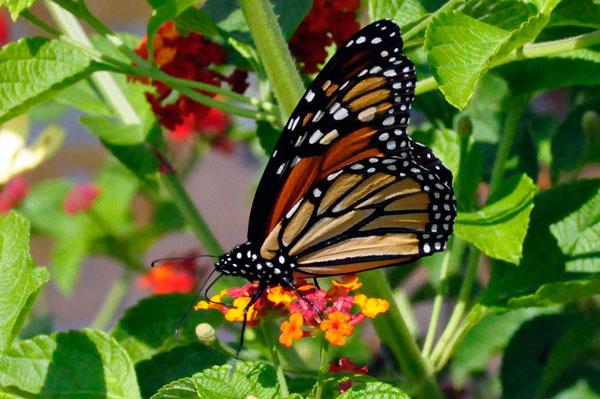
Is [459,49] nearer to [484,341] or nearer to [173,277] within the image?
[484,341]

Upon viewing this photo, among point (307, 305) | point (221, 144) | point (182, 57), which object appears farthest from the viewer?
point (221, 144)

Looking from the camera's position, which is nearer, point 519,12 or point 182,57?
point 519,12

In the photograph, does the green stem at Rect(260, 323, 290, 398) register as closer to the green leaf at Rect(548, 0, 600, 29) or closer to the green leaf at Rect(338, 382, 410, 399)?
the green leaf at Rect(338, 382, 410, 399)

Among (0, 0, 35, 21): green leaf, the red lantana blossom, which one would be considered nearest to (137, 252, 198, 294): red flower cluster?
the red lantana blossom

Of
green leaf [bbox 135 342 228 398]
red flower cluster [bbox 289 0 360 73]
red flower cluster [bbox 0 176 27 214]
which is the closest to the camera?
green leaf [bbox 135 342 228 398]

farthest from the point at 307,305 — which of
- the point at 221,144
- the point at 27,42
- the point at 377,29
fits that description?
the point at 221,144

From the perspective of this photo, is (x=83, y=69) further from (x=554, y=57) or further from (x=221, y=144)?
(x=221, y=144)

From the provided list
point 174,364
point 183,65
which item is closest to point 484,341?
point 174,364
